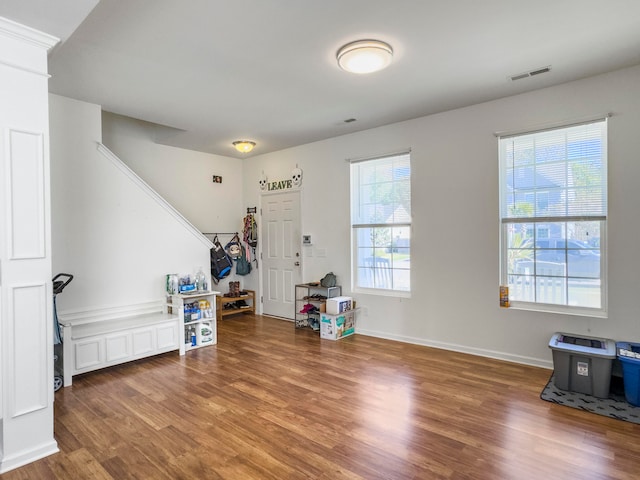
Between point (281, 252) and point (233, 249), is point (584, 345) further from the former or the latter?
point (233, 249)

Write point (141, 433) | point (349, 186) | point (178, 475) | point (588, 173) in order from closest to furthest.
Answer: point (178, 475), point (141, 433), point (588, 173), point (349, 186)

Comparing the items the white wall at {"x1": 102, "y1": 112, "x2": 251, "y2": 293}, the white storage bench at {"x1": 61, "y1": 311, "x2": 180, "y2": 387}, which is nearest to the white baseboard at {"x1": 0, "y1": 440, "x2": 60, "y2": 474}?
the white storage bench at {"x1": 61, "y1": 311, "x2": 180, "y2": 387}

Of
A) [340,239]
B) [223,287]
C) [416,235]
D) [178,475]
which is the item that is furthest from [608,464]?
[223,287]

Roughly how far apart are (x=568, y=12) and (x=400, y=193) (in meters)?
2.54

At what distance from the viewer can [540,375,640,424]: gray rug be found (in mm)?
2680

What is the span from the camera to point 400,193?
4.67 meters

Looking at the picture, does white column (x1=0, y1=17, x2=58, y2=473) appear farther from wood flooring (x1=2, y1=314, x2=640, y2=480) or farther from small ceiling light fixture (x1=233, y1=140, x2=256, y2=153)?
small ceiling light fixture (x1=233, y1=140, x2=256, y2=153)

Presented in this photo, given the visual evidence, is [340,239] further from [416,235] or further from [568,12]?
[568,12]

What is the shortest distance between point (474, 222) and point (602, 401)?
1.94m

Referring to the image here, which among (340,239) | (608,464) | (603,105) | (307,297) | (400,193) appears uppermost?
(603,105)

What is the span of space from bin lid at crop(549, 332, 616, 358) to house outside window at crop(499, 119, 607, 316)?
288 mm

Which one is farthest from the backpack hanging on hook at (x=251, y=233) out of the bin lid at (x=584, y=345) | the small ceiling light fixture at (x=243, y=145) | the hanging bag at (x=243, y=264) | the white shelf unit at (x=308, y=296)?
the bin lid at (x=584, y=345)

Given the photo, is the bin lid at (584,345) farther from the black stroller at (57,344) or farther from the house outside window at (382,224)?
the black stroller at (57,344)

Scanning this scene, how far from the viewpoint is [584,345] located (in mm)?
3145
